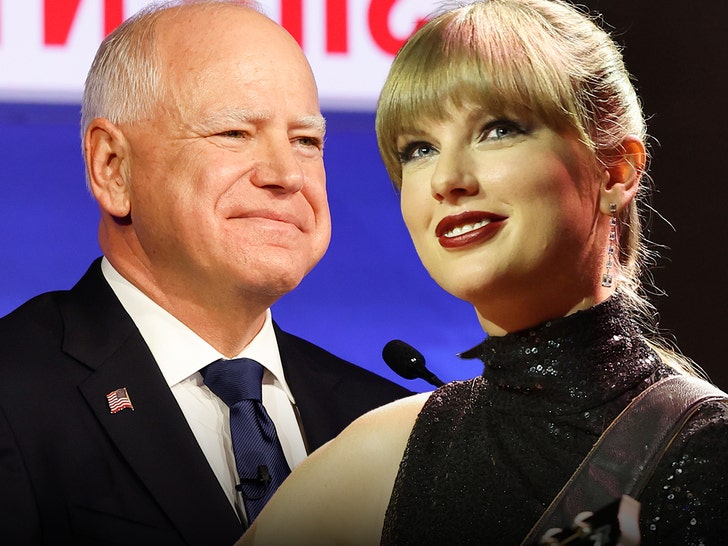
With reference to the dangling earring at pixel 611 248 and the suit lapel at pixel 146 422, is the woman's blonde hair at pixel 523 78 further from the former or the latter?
the suit lapel at pixel 146 422

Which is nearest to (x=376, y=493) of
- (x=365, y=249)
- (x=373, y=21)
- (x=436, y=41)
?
(x=436, y=41)

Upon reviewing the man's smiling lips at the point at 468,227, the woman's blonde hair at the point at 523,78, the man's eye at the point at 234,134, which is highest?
the man's eye at the point at 234,134

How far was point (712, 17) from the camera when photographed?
8.34 ft

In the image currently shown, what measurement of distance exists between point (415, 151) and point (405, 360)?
0.41 metres

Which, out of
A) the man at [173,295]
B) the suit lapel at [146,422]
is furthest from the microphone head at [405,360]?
the suit lapel at [146,422]

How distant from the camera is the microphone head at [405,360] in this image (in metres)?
1.76

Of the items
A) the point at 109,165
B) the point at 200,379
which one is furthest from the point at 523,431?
the point at 109,165

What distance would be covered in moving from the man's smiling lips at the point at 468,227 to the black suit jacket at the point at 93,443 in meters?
0.64

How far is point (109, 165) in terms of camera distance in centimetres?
202

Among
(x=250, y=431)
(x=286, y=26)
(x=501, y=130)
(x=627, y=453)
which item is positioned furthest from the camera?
(x=286, y=26)

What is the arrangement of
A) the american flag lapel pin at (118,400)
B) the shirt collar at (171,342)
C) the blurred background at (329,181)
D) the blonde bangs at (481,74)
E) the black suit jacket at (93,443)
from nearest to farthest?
1. the blonde bangs at (481,74)
2. the black suit jacket at (93,443)
3. the american flag lapel pin at (118,400)
4. the shirt collar at (171,342)
5. the blurred background at (329,181)

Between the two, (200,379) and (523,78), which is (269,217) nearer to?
(200,379)

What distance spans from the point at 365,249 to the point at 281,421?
44cm

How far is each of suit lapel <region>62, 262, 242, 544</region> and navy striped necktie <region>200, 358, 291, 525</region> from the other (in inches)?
2.6
